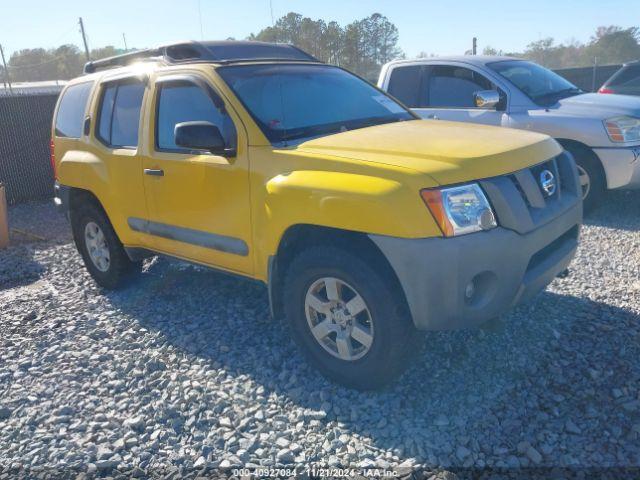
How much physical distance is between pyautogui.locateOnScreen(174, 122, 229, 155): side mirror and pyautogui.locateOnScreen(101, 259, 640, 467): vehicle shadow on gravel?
1386 mm

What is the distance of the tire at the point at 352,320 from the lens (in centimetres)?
293

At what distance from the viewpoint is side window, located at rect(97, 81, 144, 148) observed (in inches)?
174

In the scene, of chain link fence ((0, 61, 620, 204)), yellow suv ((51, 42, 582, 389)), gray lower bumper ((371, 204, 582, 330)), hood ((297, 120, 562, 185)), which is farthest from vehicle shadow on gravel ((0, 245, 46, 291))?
gray lower bumper ((371, 204, 582, 330))

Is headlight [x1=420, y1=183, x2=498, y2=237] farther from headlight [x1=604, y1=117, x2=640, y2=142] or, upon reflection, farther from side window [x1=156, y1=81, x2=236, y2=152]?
headlight [x1=604, y1=117, x2=640, y2=142]

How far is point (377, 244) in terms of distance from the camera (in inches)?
111

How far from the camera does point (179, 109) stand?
4051 mm

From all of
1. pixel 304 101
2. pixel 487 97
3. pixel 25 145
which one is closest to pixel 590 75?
pixel 487 97

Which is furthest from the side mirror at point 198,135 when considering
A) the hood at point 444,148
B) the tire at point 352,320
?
the tire at point 352,320

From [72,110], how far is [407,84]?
160 inches

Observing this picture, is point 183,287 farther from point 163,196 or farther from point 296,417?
point 296,417

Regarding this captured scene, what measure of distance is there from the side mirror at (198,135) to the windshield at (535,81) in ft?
14.5

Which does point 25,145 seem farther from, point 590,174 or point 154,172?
point 590,174

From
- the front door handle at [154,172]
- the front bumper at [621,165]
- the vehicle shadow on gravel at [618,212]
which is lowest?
the vehicle shadow on gravel at [618,212]

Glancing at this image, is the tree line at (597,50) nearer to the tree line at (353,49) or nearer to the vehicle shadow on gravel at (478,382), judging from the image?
the tree line at (353,49)
